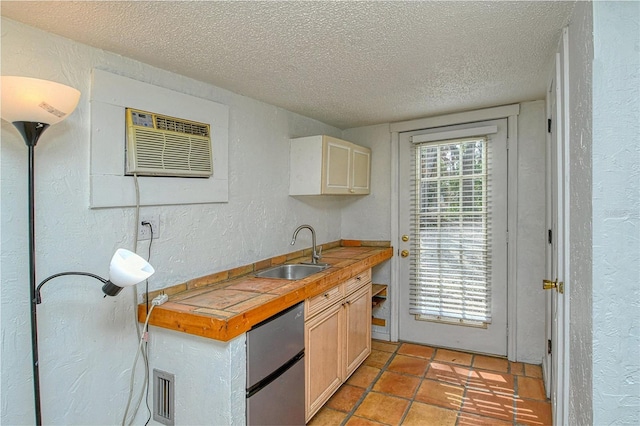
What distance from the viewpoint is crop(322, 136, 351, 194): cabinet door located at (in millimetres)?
2889

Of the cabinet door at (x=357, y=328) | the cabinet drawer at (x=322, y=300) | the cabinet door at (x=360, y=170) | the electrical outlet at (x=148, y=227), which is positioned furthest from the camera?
the cabinet door at (x=360, y=170)

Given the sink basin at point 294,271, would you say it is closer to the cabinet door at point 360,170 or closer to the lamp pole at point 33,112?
the cabinet door at point 360,170

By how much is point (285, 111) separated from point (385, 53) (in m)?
1.30

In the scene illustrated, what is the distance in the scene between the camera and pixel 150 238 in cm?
189

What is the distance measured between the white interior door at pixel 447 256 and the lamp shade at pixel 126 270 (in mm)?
2609

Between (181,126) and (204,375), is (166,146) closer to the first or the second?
(181,126)

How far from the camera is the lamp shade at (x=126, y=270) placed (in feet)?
4.48

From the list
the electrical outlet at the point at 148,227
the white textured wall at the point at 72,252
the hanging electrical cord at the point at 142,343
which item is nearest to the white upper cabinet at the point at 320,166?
the white textured wall at the point at 72,252

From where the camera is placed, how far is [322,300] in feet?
7.63

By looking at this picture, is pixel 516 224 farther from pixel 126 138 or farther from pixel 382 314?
pixel 126 138

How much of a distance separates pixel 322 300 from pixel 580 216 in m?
1.55
